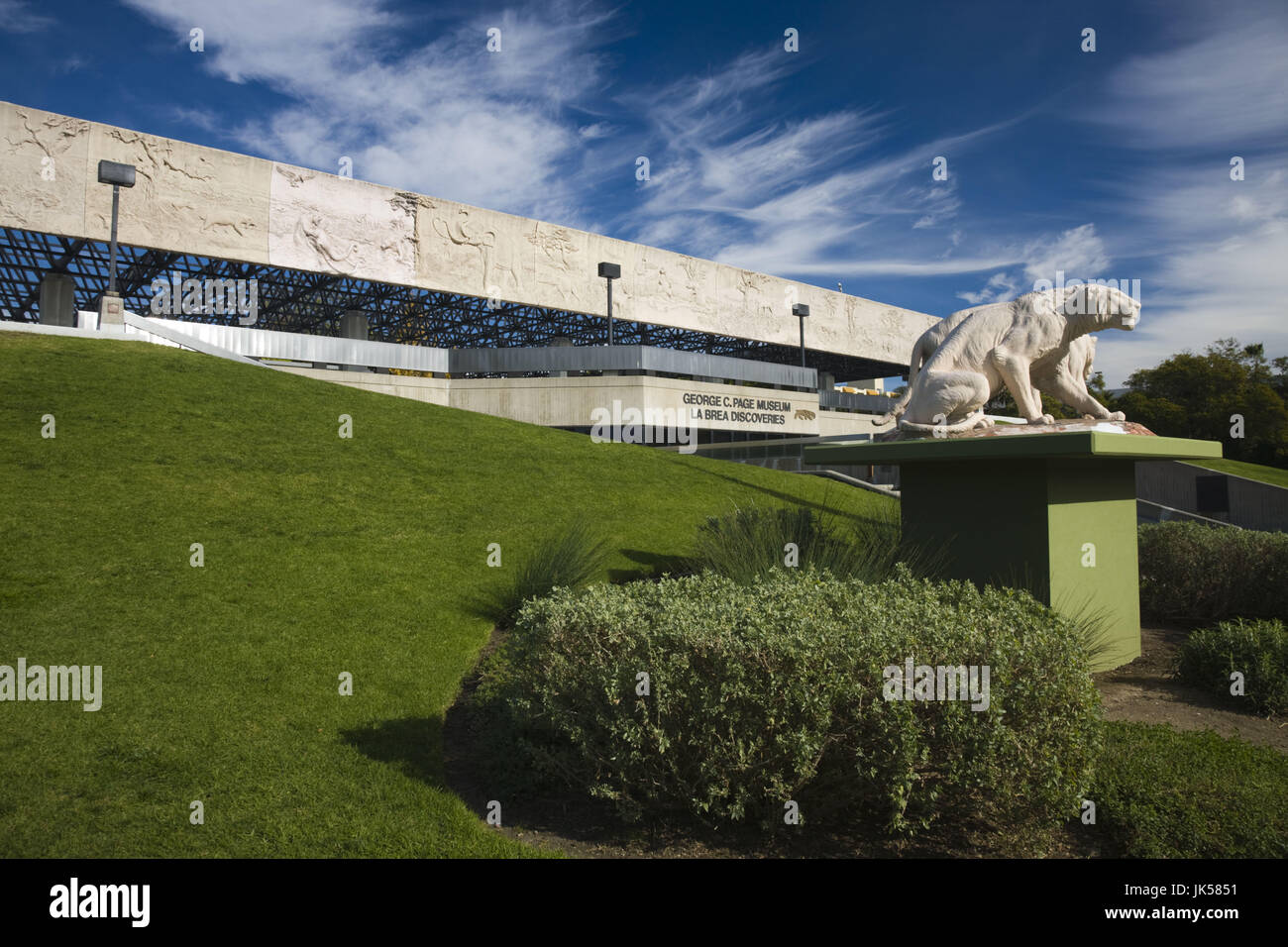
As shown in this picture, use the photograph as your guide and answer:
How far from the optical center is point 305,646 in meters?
Result: 6.52

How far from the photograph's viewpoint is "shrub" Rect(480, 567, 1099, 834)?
3670 mm

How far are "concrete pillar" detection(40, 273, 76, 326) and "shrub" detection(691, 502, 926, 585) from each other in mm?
32797

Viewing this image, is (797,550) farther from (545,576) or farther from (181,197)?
(181,197)

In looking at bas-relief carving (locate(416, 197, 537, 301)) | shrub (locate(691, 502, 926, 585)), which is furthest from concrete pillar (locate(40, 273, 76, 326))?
shrub (locate(691, 502, 926, 585))

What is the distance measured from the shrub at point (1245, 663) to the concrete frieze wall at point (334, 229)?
33591 millimetres

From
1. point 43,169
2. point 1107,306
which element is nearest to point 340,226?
point 43,169

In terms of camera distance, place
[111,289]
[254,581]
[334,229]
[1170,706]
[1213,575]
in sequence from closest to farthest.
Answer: [1170,706] < [254,581] < [1213,575] < [111,289] < [334,229]

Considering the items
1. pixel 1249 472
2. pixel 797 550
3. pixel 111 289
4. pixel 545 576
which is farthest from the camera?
pixel 1249 472

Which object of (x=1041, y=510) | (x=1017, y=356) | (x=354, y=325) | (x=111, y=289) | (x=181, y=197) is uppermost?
(x=181, y=197)

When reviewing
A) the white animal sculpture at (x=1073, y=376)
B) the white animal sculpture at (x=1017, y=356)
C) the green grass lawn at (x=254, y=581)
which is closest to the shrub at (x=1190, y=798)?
the green grass lawn at (x=254, y=581)

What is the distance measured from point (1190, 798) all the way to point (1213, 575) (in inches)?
252

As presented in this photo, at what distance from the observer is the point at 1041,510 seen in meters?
6.76

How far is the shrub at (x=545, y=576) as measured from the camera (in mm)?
8070
